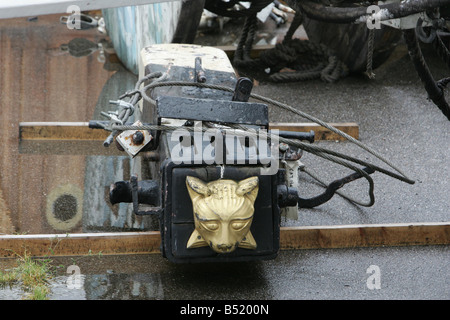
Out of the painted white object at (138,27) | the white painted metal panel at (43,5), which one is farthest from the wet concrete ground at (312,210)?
the white painted metal panel at (43,5)

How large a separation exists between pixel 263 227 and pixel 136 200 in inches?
26.5

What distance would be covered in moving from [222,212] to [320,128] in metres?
2.56

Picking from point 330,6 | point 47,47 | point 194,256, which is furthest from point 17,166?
point 47,47

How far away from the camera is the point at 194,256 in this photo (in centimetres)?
349

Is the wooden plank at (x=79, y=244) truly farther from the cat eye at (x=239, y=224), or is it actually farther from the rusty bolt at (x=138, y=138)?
the cat eye at (x=239, y=224)

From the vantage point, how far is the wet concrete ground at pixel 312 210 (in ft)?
12.1

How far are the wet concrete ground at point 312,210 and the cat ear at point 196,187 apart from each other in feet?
1.80

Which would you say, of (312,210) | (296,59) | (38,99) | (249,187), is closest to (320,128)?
(312,210)

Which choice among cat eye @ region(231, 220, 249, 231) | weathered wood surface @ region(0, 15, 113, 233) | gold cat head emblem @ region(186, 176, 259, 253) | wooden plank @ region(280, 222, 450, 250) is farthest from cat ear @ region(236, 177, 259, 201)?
weathered wood surface @ region(0, 15, 113, 233)

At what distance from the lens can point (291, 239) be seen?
13.6ft

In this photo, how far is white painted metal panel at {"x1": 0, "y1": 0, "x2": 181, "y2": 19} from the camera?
402cm

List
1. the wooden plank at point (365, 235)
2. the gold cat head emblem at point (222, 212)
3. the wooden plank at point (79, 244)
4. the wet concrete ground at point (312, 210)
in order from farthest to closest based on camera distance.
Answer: the wooden plank at point (365, 235) < the wooden plank at point (79, 244) < the wet concrete ground at point (312, 210) < the gold cat head emblem at point (222, 212)

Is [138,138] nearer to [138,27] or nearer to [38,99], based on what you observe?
[38,99]

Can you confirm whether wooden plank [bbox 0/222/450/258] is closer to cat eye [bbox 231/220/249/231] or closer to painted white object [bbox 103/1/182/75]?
cat eye [bbox 231/220/249/231]
